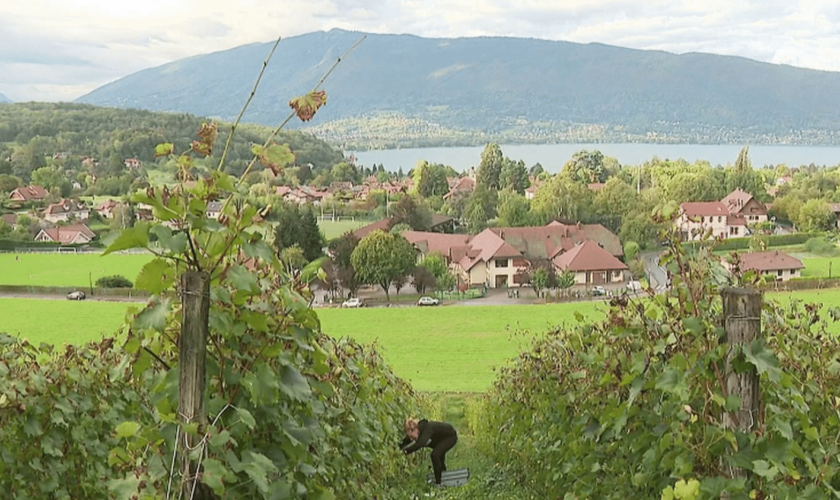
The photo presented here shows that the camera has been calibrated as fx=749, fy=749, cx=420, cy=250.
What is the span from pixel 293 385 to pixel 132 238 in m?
0.60

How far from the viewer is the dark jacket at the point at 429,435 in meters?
6.30

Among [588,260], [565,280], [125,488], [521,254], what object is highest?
[125,488]

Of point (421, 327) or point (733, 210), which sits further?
point (733, 210)

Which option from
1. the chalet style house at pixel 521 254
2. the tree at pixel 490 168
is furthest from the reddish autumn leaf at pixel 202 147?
the tree at pixel 490 168

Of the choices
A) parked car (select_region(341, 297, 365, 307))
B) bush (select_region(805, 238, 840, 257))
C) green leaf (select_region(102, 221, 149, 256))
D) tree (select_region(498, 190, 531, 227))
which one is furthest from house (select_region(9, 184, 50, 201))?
green leaf (select_region(102, 221, 149, 256))

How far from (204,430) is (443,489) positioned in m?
4.91

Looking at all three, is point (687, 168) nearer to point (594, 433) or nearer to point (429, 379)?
point (429, 379)

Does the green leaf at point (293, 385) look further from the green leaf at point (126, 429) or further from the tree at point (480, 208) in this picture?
the tree at point (480, 208)

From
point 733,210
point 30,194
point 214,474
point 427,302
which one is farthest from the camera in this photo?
point 30,194

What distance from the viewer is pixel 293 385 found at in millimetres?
1982

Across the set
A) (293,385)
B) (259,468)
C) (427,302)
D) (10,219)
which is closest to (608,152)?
(10,219)

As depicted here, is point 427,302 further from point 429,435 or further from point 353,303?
point 429,435

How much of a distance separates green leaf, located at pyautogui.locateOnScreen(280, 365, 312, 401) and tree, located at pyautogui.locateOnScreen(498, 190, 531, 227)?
153 feet

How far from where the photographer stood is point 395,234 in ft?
120
